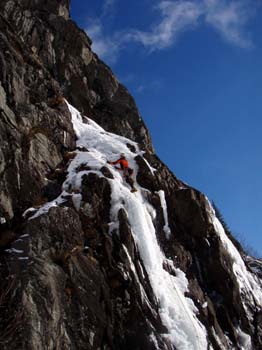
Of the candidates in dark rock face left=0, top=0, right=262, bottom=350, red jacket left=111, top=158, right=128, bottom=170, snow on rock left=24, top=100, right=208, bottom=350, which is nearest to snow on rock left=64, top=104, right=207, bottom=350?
snow on rock left=24, top=100, right=208, bottom=350

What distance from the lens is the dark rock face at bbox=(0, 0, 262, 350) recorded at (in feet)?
51.5

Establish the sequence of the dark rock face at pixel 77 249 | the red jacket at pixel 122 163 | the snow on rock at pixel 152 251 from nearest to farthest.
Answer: the dark rock face at pixel 77 249
the snow on rock at pixel 152 251
the red jacket at pixel 122 163

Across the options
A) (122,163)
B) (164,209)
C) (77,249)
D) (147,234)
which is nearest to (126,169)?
(122,163)

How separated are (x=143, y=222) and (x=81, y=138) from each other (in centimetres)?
906

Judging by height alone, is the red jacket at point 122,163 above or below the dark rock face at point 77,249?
above

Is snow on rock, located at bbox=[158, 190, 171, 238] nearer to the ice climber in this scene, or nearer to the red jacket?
the ice climber

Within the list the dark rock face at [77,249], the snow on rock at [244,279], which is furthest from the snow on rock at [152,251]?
the snow on rock at [244,279]

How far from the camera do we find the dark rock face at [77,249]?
1571 centimetres

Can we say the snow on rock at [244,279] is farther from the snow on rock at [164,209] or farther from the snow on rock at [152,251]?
the snow on rock at [152,251]

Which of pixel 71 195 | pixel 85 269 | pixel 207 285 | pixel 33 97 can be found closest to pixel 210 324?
pixel 207 285

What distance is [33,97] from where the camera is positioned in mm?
26844

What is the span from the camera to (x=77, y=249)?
60.7 ft

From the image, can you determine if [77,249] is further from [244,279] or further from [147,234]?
[244,279]

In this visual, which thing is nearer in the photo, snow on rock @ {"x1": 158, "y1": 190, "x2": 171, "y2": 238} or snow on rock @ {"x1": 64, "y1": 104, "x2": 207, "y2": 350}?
snow on rock @ {"x1": 64, "y1": 104, "x2": 207, "y2": 350}
